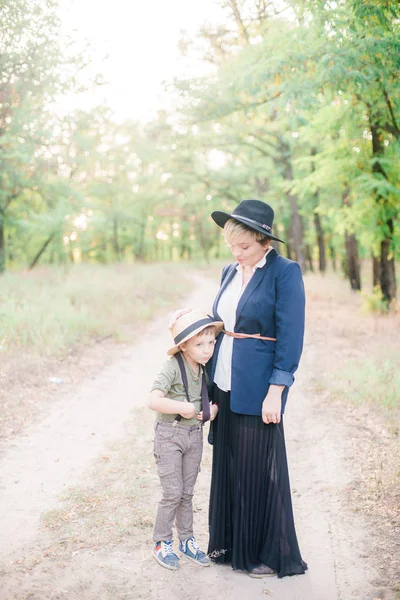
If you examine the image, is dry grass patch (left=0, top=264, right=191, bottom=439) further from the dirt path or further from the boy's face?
the boy's face

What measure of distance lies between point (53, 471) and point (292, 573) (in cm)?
268

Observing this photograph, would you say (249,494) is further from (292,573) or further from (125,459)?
(125,459)

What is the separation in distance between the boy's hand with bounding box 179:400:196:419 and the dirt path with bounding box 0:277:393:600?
42.4 inches

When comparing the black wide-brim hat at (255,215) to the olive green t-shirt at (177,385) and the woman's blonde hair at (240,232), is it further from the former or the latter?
the olive green t-shirt at (177,385)

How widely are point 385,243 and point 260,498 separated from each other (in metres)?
11.2

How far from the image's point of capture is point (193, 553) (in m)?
3.55

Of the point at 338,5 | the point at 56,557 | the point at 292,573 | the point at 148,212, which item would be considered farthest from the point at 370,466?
the point at 148,212

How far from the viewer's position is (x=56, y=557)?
141 inches

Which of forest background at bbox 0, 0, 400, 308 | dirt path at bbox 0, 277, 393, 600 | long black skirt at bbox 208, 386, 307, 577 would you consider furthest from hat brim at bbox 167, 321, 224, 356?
forest background at bbox 0, 0, 400, 308

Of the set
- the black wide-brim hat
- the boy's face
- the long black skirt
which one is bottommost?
the long black skirt

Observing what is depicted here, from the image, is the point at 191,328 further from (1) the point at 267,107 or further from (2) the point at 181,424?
(1) the point at 267,107

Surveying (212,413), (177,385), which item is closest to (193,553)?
(212,413)

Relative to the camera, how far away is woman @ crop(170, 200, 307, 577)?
3.22 meters

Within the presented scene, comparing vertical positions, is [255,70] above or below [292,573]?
above
